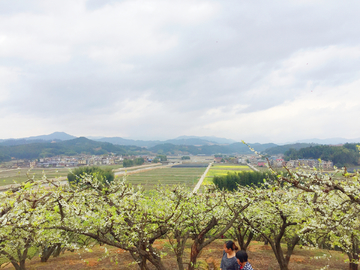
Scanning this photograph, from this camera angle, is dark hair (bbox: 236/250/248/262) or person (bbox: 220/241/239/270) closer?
dark hair (bbox: 236/250/248/262)

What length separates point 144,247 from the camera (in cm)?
845

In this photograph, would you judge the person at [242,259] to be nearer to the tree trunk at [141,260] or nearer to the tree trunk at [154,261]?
the tree trunk at [154,261]

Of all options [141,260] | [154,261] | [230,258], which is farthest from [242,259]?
[141,260]

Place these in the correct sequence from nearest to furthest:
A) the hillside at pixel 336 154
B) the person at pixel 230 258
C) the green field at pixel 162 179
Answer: the person at pixel 230 258, the green field at pixel 162 179, the hillside at pixel 336 154

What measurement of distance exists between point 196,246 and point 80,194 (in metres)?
5.48

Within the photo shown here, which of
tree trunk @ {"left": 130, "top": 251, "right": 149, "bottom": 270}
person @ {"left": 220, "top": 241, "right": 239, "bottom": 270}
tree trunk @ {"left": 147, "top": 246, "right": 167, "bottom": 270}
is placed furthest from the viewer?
tree trunk @ {"left": 130, "top": 251, "right": 149, "bottom": 270}

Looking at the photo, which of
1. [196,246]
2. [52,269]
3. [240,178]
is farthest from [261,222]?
[240,178]

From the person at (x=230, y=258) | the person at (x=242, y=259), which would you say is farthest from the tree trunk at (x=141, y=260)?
the person at (x=242, y=259)

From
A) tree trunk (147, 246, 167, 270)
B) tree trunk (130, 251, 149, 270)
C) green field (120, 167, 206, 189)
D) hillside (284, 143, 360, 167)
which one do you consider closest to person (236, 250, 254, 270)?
tree trunk (147, 246, 167, 270)

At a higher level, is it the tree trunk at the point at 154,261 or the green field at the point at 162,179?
the tree trunk at the point at 154,261

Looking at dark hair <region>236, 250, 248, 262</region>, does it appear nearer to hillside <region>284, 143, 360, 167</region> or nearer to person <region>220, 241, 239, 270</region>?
person <region>220, 241, 239, 270</region>

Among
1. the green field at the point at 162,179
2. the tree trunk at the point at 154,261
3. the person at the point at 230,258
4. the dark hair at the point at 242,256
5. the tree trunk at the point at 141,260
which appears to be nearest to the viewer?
the dark hair at the point at 242,256

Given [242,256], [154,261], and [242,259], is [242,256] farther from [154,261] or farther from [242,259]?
[154,261]

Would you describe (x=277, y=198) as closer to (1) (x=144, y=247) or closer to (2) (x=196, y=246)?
(2) (x=196, y=246)
